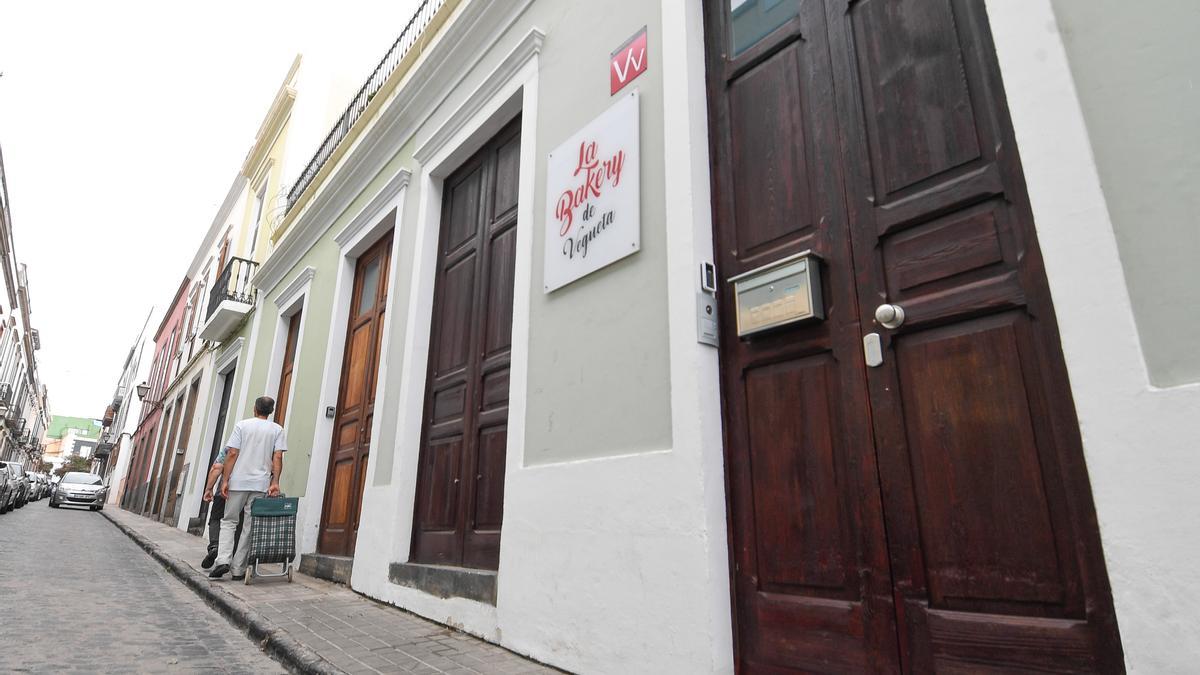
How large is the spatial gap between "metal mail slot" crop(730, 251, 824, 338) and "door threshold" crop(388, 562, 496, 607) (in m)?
2.17

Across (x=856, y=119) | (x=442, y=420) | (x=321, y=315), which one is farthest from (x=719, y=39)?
(x=321, y=315)

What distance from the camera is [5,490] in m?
13.9

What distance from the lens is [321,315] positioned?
7832mm

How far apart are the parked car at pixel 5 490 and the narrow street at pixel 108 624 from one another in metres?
8.78

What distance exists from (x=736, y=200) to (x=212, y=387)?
43.1ft

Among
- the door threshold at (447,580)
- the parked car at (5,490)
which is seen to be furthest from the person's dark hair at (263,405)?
the parked car at (5,490)

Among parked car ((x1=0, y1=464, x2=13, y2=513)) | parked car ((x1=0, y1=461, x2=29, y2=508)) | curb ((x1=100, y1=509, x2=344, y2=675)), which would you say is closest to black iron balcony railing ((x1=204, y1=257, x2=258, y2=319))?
parked car ((x1=0, y1=464, x2=13, y2=513))

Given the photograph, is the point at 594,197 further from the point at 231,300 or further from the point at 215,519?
the point at 231,300

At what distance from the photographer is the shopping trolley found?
18.0 ft

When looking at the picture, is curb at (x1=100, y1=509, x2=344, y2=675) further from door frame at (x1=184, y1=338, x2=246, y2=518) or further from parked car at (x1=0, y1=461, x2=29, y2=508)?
parked car at (x1=0, y1=461, x2=29, y2=508)

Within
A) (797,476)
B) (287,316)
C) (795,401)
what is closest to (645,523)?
(797,476)

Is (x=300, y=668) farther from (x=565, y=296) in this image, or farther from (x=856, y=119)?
(x=856, y=119)

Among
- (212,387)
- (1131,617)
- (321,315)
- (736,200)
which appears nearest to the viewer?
(1131,617)

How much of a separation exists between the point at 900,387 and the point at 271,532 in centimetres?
528
